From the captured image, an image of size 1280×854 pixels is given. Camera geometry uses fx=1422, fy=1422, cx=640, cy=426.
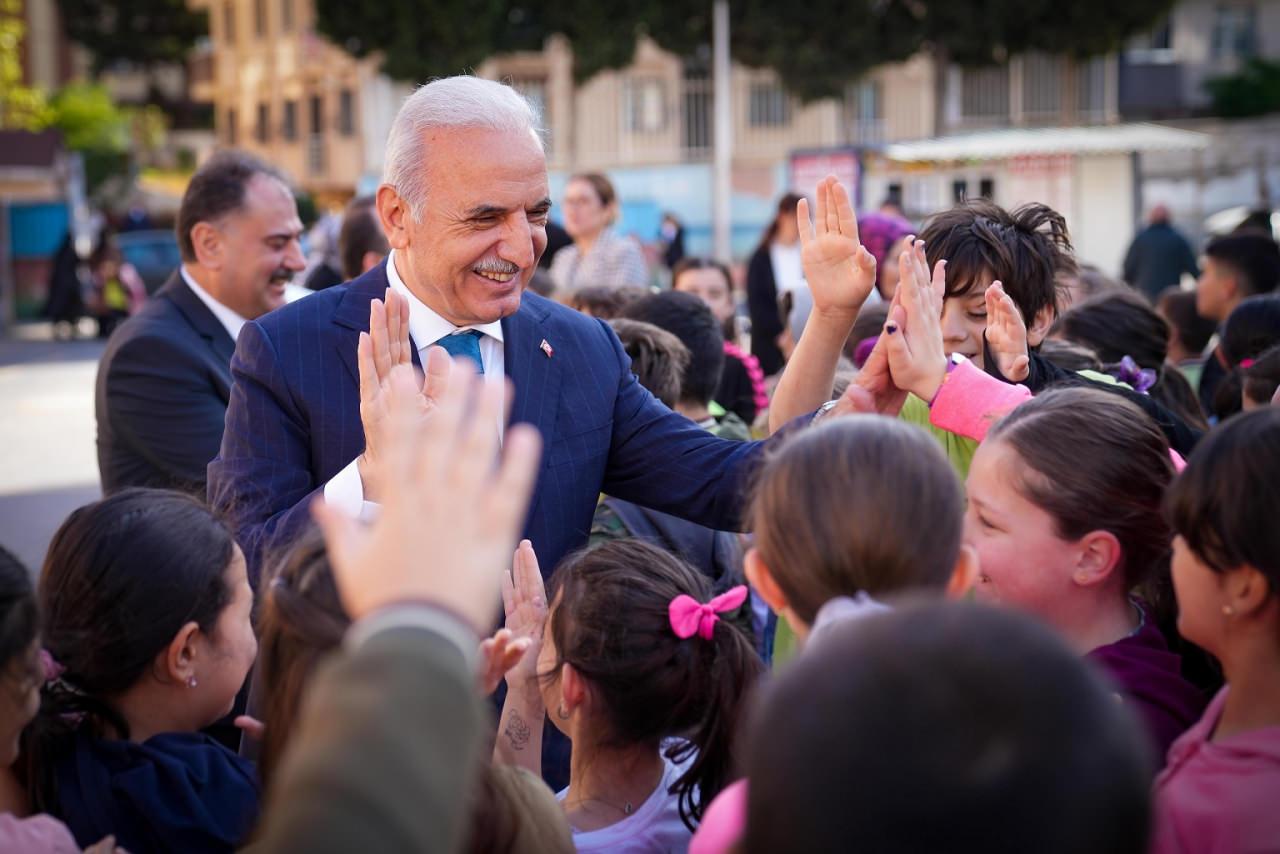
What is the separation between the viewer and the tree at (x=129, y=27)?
5497cm

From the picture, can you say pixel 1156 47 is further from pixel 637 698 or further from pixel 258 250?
pixel 637 698

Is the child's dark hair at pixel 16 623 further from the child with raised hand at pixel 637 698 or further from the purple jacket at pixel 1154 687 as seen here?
the purple jacket at pixel 1154 687

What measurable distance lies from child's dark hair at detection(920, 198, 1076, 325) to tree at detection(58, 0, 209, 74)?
5661cm

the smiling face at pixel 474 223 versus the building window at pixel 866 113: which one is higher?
the building window at pixel 866 113

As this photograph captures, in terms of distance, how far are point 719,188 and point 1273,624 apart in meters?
32.6

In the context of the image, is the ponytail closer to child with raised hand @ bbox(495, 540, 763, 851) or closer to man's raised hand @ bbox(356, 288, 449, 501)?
child with raised hand @ bbox(495, 540, 763, 851)

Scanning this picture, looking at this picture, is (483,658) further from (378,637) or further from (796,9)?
(796,9)

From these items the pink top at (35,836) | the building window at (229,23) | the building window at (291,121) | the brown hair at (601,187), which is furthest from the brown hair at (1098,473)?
the building window at (229,23)

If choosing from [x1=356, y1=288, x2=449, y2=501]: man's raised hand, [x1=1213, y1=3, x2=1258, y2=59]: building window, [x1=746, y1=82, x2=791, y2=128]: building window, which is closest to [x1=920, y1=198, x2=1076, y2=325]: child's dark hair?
[x1=356, y1=288, x2=449, y2=501]: man's raised hand

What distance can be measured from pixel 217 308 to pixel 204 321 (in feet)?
0.39

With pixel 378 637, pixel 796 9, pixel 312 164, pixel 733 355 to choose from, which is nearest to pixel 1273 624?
pixel 378 637

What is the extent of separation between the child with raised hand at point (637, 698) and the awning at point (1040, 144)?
1798cm

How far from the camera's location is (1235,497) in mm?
1988

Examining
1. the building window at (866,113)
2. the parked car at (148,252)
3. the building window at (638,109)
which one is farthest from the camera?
the building window at (866,113)
